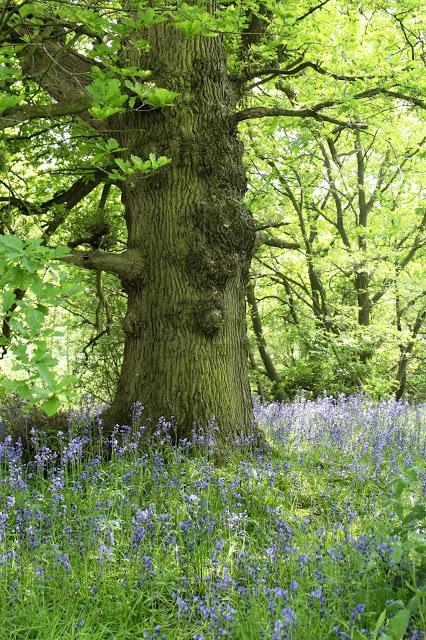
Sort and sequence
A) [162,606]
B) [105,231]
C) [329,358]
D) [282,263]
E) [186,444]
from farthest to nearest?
[282,263], [329,358], [105,231], [186,444], [162,606]

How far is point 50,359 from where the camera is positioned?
232cm

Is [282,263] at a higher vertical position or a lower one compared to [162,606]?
higher

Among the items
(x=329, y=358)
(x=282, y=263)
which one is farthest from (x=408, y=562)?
(x=282, y=263)

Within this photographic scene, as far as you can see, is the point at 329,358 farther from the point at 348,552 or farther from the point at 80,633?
the point at 80,633

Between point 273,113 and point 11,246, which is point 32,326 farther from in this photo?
point 273,113

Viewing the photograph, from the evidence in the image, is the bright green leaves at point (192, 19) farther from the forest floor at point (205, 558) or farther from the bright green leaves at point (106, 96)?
the forest floor at point (205, 558)

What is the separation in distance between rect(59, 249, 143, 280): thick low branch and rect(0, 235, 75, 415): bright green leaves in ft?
8.27

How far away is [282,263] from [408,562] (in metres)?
12.2

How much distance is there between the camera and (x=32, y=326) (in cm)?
247

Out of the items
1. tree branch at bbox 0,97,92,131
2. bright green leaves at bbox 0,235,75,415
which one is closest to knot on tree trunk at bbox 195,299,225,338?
tree branch at bbox 0,97,92,131

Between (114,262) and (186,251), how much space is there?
0.62 metres

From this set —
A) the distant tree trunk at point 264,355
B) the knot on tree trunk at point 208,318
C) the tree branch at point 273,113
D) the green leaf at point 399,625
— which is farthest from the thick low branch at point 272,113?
the distant tree trunk at point 264,355

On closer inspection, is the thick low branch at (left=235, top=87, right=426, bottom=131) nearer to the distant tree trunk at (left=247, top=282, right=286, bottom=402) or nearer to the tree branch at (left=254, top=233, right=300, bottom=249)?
the tree branch at (left=254, top=233, right=300, bottom=249)

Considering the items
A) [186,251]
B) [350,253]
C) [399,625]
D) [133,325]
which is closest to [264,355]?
[350,253]
